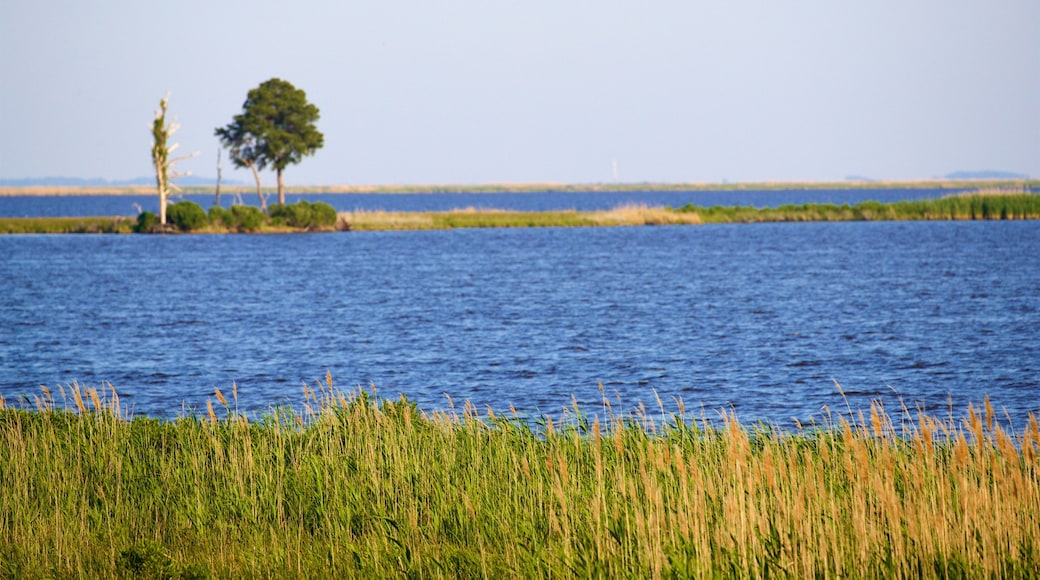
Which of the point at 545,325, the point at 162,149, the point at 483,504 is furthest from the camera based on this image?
the point at 162,149

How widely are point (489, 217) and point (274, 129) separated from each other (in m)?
22.2

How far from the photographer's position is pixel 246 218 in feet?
276

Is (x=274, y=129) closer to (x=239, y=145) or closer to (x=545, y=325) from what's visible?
(x=239, y=145)

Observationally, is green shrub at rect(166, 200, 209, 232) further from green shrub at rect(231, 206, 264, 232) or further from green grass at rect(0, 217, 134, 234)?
green grass at rect(0, 217, 134, 234)

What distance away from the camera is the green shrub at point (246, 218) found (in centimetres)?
8381

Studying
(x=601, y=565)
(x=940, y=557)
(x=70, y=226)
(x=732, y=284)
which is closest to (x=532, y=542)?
(x=601, y=565)

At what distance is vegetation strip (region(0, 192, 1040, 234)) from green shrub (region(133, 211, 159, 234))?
0.25ft

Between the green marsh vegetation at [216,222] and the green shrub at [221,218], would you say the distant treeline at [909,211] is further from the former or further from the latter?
the green shrub at [221,218]

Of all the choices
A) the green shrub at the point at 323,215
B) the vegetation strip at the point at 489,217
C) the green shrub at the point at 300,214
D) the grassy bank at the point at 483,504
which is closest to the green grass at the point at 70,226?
the vegetation strip at the point at 489,217

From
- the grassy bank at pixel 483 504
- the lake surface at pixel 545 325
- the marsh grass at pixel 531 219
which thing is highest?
the marsh grass at pixel 531 219

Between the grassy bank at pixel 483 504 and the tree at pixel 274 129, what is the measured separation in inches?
2925

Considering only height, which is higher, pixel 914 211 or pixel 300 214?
pixel 300 214

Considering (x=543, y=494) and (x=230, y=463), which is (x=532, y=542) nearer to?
(x=543, y=494)

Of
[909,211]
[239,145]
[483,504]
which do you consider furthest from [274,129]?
[483,504]
